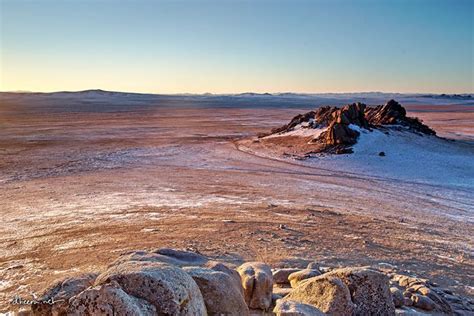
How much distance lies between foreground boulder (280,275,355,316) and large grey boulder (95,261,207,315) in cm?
163

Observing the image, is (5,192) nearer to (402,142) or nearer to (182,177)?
(182,177)

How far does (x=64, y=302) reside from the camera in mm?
4449

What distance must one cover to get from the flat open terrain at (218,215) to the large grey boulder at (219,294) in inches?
144

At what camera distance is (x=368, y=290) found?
19.5 feet

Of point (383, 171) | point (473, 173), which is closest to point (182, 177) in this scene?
point (383, 171)

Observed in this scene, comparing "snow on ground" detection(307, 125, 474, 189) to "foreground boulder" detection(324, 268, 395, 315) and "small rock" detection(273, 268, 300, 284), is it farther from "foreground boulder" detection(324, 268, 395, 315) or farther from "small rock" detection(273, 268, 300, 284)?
"foreground boulder" detection(324, 268, 395, 315)

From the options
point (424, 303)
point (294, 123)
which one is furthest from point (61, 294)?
point (294, 123)

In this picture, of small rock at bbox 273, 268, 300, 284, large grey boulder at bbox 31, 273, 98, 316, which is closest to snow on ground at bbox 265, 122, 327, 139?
small rock at bbox 273, 268, 300, 284

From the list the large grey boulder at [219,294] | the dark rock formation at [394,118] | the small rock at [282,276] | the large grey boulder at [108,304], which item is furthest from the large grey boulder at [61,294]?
the dark rock formation at [394,118]

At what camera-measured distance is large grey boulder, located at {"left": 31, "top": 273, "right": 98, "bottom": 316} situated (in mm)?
4426

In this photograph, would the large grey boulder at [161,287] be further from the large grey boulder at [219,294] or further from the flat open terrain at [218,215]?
the flat open terrain at [218,215]

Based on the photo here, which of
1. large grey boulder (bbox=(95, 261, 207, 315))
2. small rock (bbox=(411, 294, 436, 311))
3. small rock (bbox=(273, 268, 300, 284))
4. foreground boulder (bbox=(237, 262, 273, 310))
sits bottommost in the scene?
small rock (bbox=(411, 294, 436, 311))

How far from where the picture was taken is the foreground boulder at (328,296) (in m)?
5.54

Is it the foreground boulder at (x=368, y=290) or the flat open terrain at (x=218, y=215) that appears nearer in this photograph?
the foreground boulder at (x=368, y=290)
